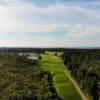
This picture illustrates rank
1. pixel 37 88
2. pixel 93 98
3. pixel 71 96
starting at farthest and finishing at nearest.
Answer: pixel 37 88 → pixel 71 96 → pixel 93 98

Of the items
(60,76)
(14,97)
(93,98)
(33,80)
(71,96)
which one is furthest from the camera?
(60,76)

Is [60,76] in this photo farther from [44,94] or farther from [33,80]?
[44,94]

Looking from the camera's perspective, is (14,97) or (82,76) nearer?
(14,97)

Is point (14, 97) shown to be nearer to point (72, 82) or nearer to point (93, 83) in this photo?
point (93, 83)

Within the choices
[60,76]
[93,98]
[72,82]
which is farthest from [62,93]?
[60,76]

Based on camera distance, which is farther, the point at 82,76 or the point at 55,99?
the point at 82,76

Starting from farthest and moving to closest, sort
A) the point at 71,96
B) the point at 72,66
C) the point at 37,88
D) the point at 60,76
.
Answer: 1. the point at 72,66
2. the point at 60,76
3. the point at 37,88
4. the point at 71,96

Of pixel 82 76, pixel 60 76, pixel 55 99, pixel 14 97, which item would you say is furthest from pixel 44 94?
pixel 60 76

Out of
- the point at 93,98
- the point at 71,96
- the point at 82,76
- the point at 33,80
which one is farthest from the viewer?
the point at 33,80

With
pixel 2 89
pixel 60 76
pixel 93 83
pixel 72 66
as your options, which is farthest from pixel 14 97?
pixel 72 66
